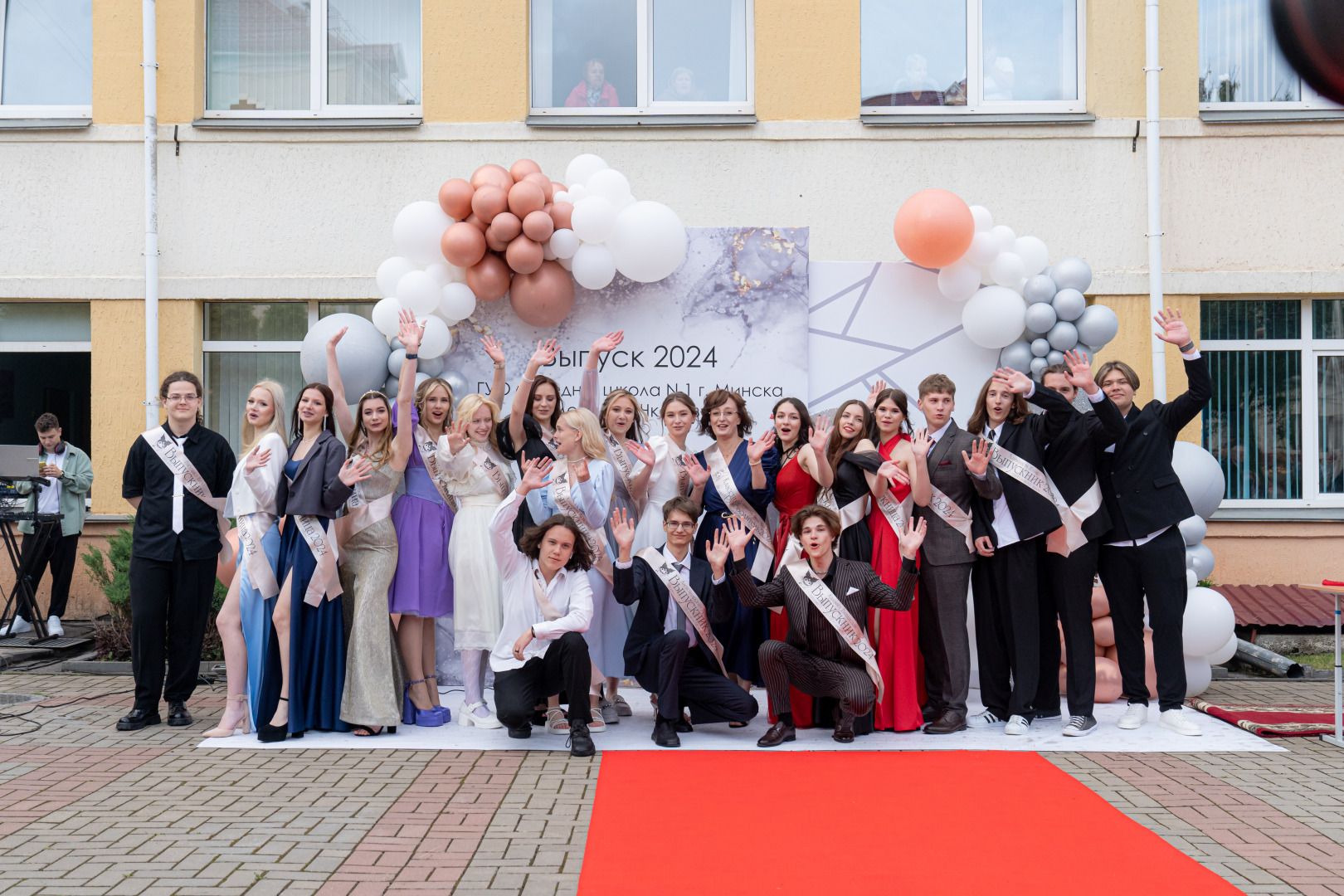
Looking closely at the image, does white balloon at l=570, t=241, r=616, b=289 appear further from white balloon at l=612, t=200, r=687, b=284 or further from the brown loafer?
the brown loafer

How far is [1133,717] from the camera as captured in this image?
5484mm

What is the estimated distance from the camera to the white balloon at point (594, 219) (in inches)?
249

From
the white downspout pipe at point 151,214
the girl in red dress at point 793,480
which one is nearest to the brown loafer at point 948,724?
the girl in red dress at point 793,480

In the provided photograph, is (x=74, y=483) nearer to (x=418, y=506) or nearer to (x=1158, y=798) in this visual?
(x=418, y=506)

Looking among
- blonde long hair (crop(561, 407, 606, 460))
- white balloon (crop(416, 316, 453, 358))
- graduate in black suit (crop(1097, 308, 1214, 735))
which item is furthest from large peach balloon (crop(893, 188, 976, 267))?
white balloon (crop(416, 316, 453, 358))

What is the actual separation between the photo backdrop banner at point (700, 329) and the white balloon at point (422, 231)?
0.51 m

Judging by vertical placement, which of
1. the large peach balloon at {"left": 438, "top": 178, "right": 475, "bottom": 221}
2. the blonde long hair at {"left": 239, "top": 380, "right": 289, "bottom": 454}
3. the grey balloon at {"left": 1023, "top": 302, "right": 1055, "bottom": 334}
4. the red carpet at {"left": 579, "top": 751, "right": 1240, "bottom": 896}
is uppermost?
the large peach balloon at {"left": 438, "top": 178, "right": 475, "bottom": 221}

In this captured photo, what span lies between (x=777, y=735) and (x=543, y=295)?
9.38 ft

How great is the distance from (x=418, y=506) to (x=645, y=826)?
7.66 ft

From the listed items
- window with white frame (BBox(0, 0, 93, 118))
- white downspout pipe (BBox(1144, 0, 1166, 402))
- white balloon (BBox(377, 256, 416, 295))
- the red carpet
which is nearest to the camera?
the red carpet

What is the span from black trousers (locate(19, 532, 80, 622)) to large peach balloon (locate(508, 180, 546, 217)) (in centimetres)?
430

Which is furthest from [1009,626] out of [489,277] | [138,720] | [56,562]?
[56,562]

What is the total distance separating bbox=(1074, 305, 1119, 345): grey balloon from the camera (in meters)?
6.50

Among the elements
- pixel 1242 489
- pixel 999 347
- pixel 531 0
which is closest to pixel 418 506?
pixel 999 347
